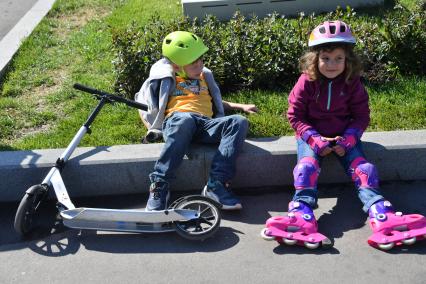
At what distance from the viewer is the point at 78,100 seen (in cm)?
529

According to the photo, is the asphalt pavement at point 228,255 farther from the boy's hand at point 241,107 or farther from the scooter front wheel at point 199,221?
Result: the boy's hand at point 241,107

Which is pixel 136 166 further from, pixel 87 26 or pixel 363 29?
pixel 87 26

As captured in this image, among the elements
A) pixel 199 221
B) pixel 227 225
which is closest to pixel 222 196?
pixel 227 225

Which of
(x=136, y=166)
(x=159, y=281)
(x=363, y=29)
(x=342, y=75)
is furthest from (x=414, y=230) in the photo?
(x=363, y=29)

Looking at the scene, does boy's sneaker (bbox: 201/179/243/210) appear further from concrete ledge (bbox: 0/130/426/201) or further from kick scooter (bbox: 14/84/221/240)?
concrete ledge (bbox: 0/130/426/201)

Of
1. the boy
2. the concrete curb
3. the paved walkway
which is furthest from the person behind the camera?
the paved walkway

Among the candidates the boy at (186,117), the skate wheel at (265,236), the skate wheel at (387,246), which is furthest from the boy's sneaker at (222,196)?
the skate wheel at (387,246)

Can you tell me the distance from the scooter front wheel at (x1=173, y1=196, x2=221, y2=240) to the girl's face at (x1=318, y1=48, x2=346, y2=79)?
123 centimetres

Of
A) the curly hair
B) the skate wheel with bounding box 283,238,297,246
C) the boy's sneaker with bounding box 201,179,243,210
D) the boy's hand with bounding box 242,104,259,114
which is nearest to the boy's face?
the boy's hand with bounding box 242,104,259,114

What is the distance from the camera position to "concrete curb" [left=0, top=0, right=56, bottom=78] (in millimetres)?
6332

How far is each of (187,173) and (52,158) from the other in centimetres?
100

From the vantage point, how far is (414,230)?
11.1 ft

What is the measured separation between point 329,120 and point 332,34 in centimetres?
61

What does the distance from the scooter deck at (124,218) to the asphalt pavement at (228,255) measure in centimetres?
10
